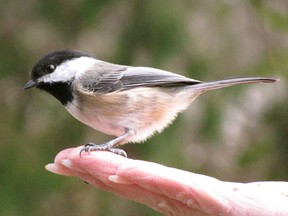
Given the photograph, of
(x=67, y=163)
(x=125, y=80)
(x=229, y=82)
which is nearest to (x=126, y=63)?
(x=125, y=80)

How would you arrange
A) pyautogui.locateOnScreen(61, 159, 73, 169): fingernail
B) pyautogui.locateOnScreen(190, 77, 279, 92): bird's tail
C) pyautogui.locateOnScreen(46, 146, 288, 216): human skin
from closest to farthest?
pyautogui.locateOnScreen(46, 146, 288, 216): human skin → pyautogui.locateOnScreen(61, 159, 73, 169): fingernail → pyautogui.locateOnScreen(190, 77, 279, 92): bird's tail

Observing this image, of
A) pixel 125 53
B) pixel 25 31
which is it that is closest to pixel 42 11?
pixel 25 31

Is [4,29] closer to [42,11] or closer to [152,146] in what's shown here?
[42,11]

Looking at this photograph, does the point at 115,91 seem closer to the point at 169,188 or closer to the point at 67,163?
the point at 67,163

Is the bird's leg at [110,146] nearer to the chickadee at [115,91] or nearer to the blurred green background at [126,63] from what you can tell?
the chickadee at [115,91]

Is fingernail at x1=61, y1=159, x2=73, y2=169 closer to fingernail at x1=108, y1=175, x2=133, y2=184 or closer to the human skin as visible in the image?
the human skin

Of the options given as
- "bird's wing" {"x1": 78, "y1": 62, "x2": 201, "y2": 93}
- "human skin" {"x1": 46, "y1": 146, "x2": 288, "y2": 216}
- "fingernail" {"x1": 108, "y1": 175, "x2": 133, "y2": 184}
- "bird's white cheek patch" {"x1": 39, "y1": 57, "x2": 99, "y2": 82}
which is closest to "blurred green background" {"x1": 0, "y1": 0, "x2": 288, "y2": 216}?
"bird's wing" {"x1": 78, "y1": 62, "x2": 201, "y2": 93}
